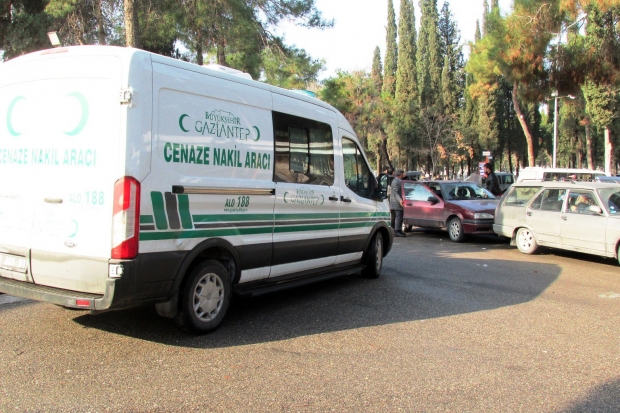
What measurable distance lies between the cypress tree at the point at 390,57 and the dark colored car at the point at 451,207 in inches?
1481

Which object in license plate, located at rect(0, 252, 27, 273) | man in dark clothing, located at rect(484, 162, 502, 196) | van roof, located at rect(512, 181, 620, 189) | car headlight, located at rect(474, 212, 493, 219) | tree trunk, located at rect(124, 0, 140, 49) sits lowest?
license plate, located at rect(0, 252, 27, 273)

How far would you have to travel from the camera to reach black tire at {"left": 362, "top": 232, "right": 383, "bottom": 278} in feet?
26.6

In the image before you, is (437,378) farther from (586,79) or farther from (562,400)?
(586,79)

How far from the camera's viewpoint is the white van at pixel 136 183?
14.3 feet

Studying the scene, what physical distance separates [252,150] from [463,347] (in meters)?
2.85

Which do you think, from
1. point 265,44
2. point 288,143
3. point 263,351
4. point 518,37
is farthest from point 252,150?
point 518,37

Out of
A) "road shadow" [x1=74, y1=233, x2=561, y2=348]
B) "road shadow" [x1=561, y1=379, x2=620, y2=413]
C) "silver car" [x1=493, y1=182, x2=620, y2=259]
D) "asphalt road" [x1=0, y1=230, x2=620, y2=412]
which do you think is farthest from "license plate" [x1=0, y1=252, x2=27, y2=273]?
"silver car" [x1=493, y1=182, x2=620, y2=259]

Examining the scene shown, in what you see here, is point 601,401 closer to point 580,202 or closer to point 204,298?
point 204,298

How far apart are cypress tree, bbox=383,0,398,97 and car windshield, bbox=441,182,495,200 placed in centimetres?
3752

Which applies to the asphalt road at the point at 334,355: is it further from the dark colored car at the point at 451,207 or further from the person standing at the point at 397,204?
the person standing at the point at 397,204

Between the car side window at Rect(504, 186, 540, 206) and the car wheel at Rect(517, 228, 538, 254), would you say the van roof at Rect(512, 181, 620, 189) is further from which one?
the car wheel at Rect(517, 228, 538, 254)

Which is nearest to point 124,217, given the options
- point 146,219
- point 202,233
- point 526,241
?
point 146,219

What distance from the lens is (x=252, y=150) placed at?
5.57 m

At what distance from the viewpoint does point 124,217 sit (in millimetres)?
4281
